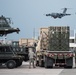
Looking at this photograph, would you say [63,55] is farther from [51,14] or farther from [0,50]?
[51,14]

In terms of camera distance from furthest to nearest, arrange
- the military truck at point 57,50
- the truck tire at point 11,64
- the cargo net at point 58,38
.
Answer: the cargo net at point 58,38, the military truck at point 57,50, the truck tire at point 11,64

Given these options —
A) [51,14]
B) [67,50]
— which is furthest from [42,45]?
[51,14]

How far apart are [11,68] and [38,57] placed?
17.8 feet

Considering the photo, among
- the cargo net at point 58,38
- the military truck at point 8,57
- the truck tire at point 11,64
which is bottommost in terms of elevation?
the truck tire at point 11,64

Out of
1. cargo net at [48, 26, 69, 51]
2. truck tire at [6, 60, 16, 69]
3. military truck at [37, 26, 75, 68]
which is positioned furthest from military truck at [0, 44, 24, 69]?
cargo net at [48, 26, 69, 51]

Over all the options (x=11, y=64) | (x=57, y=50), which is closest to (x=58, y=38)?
(x=57, y=50)

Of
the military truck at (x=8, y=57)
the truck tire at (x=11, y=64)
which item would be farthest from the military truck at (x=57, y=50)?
the truck tire at (x=11, y=64)

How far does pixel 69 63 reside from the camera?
31156mm

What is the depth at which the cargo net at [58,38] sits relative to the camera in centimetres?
3180

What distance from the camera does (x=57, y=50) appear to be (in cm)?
3180

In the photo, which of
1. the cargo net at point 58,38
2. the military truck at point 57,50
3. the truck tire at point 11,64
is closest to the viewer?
the truck tire at point 11,64

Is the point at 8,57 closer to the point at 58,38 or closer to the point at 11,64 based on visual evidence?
the point at 11,64

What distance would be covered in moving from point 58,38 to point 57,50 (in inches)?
41.2

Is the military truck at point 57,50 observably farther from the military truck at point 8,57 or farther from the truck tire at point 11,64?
the truck tire at point 11,64
